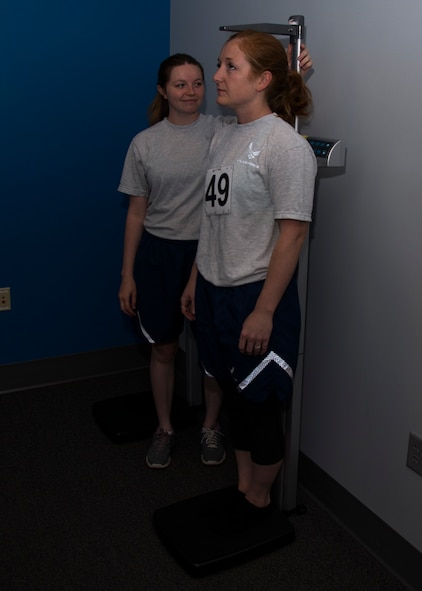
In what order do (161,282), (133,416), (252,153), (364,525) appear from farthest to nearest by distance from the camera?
1. (133,416)
2. (161,282)
3. (364,525)
4. (252,153)

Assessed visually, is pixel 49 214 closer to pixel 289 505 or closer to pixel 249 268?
pixel 249 268

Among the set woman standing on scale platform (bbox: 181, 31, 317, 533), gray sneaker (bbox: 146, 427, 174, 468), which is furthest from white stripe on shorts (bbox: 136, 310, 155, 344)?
woman standing on scale platform (bbox: 181, 31, 317, 533)

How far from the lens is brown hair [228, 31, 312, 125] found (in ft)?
5.35

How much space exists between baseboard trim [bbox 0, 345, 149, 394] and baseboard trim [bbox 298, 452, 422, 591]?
1209 mm

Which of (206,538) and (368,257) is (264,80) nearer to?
(368,257)

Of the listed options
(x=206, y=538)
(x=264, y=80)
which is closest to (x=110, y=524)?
(x=206, y=538)

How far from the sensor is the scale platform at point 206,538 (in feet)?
5.97

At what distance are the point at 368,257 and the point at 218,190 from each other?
19.4 inches

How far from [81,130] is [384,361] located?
1.73 m

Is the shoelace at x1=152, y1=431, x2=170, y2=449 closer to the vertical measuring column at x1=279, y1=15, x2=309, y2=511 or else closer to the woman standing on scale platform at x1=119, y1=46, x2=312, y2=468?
the woman standing on scale platform at x1=119, y1=46, x2=312, y2=468

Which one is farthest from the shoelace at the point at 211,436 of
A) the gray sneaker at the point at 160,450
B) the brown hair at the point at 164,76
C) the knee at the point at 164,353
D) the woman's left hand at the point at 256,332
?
the brown hair at the point at 164,76

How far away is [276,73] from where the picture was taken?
5.44 ft

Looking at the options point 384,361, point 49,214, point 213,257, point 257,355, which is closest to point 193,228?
point 213,257

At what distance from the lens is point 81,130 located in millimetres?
2826
